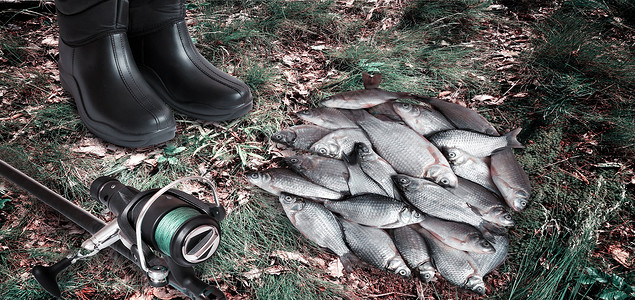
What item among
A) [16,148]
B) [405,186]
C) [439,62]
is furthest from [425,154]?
[16,148]

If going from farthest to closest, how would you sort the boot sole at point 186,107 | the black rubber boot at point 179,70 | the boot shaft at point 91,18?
the boot sole at point 186,107 → the black rubber boot at point 179,70 → the boot shaft at point 91,18

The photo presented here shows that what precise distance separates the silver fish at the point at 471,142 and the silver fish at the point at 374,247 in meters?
0.54

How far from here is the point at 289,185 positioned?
199 centimetres

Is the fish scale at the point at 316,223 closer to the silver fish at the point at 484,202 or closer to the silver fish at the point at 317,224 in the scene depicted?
the silver fish at the point at 317,224

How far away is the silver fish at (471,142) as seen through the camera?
84.5 inches

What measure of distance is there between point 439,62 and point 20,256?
2326mm

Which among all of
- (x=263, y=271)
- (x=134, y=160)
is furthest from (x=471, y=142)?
(x=134, y=160)

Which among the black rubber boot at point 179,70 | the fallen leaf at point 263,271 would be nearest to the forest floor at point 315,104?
the fallen leaf at point 263,271

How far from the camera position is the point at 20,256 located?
1733mm

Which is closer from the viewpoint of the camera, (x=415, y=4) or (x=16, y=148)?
(x=16, y=148)

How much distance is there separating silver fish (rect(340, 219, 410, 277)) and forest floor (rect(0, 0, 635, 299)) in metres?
0.05

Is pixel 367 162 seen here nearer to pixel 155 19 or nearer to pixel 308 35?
pixel 155 19

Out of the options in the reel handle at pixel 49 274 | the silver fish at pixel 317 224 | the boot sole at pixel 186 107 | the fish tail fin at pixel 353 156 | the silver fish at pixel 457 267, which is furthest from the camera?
the boot sole at pixel 186 107

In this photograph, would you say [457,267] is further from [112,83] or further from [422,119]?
[112,83]
